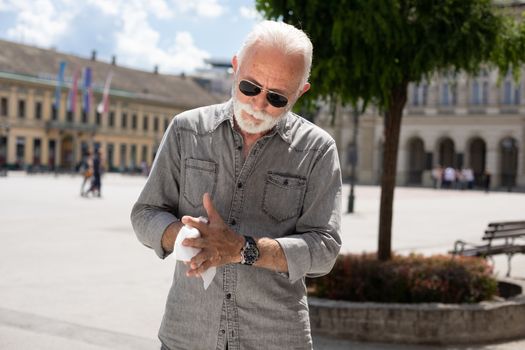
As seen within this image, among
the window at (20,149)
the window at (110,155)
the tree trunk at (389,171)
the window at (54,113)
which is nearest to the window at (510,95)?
the window at (110,155)

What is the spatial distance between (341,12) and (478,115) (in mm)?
56655

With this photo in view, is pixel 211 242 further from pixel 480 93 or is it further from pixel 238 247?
pixel 480 93

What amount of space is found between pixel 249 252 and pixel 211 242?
143mm

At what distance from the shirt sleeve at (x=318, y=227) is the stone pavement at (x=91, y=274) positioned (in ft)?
13.4

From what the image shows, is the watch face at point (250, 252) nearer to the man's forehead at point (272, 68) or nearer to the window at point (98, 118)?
the man's forehead at point (272, 68)

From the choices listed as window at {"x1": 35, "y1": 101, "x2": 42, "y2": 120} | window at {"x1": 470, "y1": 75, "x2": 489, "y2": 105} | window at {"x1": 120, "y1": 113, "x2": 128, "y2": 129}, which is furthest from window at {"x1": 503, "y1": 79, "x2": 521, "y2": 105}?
window at {"x1": 35, "y1": 101, "x2": 42, "y2": 120}

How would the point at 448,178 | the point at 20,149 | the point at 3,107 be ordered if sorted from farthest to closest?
the point at 20,149
the point at 3,107
the point at 448,178

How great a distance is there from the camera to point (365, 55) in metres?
7.46

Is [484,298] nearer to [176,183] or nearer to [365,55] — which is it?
[365,55]

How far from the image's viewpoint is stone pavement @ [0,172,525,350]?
6.33 metres

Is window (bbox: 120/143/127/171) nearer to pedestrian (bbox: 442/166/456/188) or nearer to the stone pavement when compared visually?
pedestrian (bbox: 442/166/456/188)

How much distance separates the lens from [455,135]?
62531mm

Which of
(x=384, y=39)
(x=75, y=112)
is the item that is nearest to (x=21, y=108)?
(x=75, y=112)

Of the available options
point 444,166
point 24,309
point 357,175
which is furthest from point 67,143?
point 24,309
